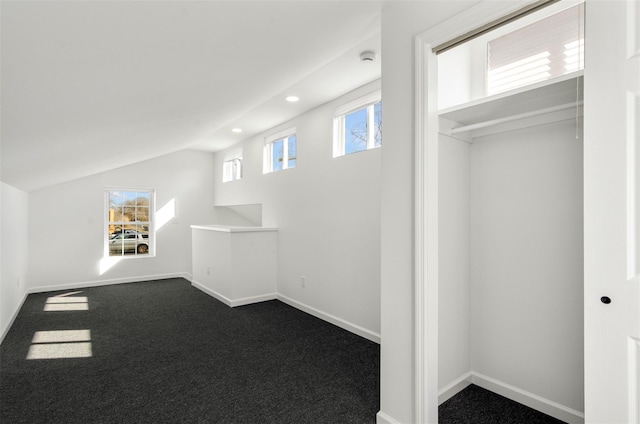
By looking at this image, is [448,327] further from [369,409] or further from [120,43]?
[120,43]

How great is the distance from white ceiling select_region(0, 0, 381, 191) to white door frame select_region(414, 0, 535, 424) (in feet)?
1.59

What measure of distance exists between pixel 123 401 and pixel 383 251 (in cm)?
192

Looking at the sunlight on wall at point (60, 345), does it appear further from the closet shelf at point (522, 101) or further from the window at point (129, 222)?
the closet shelf at point (522, 101)

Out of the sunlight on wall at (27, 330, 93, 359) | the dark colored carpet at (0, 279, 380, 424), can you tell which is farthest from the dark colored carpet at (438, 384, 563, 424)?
the sunlight on wall at (27, 330, 93, 359)

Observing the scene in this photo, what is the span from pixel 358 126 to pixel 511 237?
1951 millimetres

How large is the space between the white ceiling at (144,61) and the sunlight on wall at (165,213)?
3.27m

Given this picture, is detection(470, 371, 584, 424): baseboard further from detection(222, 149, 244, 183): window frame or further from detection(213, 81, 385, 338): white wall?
detection(222, 149, 244, 183): window frame

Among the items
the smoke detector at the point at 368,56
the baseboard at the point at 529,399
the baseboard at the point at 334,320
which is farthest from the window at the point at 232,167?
the baseboard at the point at 529,399

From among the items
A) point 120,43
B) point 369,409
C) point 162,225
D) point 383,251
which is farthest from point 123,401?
point 162,225

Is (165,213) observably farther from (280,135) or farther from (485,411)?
(485,411)

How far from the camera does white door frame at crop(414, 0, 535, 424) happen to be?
1.65 meters

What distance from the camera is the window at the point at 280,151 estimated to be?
15.3 feet

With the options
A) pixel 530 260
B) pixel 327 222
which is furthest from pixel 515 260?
pixel 327 222

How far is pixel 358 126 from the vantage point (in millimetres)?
3566
